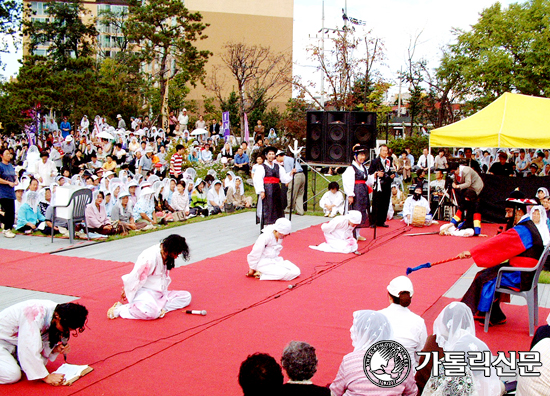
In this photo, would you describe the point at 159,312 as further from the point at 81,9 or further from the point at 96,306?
the point at 81,9

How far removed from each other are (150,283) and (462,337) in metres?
3.14

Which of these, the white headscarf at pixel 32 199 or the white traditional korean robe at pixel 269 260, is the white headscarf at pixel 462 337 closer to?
the white traditional korean robe at pixel 269 260

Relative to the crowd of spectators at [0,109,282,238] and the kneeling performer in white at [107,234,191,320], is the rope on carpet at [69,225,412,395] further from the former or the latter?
the crowd of spectators at [0,109,282,238]

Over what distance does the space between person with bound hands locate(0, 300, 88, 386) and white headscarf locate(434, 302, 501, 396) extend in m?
2.30

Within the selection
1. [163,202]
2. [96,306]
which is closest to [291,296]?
[96,306]

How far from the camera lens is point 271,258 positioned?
642cm

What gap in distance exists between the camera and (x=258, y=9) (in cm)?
3622

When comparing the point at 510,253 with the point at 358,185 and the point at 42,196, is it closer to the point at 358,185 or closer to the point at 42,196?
the point at 358,185

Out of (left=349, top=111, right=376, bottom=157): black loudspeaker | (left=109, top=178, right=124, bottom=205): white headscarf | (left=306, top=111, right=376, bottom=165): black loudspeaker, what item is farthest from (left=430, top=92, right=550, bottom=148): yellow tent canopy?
(left=109, top=178, right=124, bottom=205): white headscarf

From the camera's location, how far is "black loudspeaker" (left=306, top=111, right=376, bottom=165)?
12062mm

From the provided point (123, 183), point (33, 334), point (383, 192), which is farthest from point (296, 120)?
point (33, 334)

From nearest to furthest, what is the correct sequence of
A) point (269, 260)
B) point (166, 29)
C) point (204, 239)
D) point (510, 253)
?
point (510, 253) → point (269, 260) → point (204, 239) → point (166, 29)

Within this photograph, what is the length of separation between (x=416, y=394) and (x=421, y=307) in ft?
8.40

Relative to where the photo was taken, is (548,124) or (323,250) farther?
(548,124)
